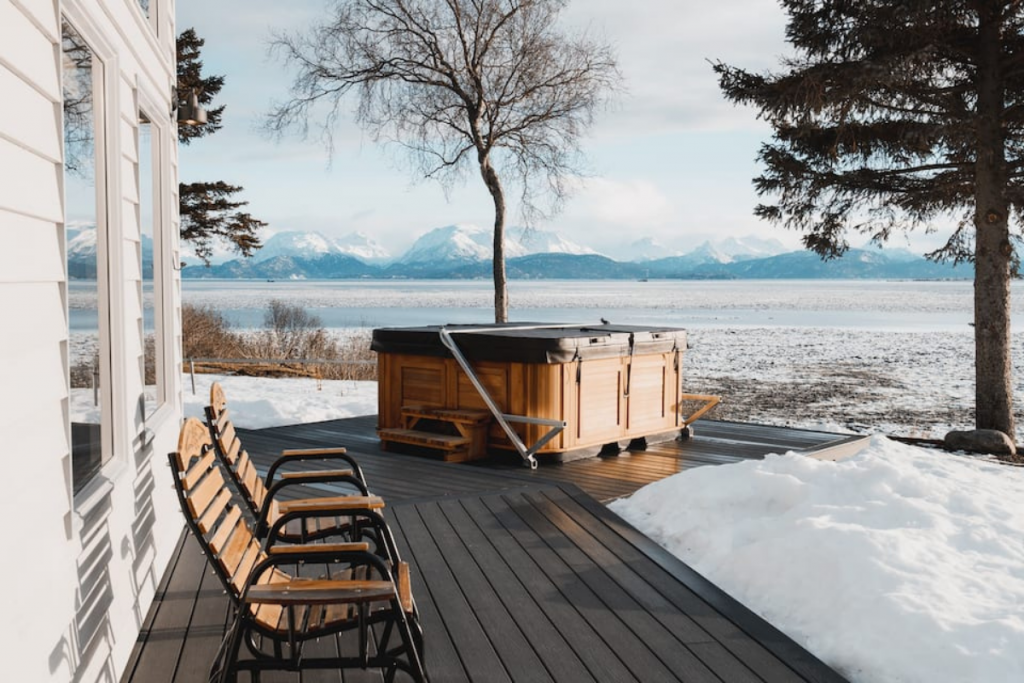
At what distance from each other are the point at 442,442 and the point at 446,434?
0.30 metres

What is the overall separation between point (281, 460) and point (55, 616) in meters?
1.79

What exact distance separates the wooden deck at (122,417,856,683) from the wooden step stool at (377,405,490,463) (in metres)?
0.80

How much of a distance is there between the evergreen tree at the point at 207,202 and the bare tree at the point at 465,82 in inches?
231

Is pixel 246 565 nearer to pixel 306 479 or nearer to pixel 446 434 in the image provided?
pixel 306 479

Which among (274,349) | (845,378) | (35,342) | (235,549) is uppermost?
(35,342)

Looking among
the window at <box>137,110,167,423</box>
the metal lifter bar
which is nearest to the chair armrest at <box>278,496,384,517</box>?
the window at <box>137,110,167,423</box>

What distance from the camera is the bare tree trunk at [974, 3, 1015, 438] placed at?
9.95m

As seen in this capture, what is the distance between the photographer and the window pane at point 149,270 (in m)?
4.11

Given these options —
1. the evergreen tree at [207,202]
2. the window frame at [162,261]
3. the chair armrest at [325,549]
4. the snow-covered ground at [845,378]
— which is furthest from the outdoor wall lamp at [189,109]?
the evergreen tree at [207,202]

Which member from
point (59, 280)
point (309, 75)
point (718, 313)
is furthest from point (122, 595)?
point (718, 313)

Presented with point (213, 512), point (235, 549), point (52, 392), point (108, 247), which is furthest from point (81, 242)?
point (235, 549)

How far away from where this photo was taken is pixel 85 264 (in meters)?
3.04

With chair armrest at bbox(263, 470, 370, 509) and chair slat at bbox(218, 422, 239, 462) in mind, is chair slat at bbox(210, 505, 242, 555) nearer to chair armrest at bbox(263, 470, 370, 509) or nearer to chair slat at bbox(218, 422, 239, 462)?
chair armrest at bbox(263, 470, 370, 509)

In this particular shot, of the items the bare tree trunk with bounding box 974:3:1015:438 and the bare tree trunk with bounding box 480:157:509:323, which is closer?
the bare tree trunk with bounding box 974:3:1015:438
